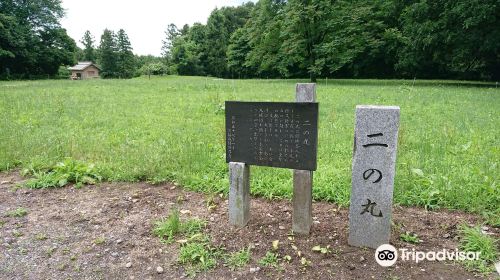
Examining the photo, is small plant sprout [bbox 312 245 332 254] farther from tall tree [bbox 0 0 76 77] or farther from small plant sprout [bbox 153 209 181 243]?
tall tree [bbox 0 0 76 77]

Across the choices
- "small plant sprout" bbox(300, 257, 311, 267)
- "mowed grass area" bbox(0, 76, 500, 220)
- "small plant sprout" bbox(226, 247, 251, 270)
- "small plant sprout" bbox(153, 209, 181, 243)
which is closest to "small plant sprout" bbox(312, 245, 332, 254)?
"small plant sprout" bbox(300, 257, 311, 267)

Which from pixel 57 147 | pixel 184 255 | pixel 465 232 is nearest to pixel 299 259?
pixel 184 255

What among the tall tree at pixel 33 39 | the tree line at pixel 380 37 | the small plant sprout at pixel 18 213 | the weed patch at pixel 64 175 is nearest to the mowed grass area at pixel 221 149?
the weed patch at pixel 64 175

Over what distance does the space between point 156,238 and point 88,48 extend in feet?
278

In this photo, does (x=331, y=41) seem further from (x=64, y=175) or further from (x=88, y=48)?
(x=88, y=48)

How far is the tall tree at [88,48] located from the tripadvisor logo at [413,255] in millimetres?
82269

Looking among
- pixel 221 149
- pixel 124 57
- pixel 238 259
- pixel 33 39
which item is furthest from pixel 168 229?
pixel 124 57

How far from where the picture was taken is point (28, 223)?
365 centimetres

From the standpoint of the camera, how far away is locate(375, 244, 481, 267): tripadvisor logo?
2.84 metres

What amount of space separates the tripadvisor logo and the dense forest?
60.3ft

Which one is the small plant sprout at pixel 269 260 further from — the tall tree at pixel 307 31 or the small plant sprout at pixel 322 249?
the tall tree at pixel 307 31

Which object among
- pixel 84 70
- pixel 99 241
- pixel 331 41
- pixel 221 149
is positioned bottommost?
pixel 99 241

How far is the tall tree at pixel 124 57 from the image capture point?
57.1 meters

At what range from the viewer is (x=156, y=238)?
3.31 metres
